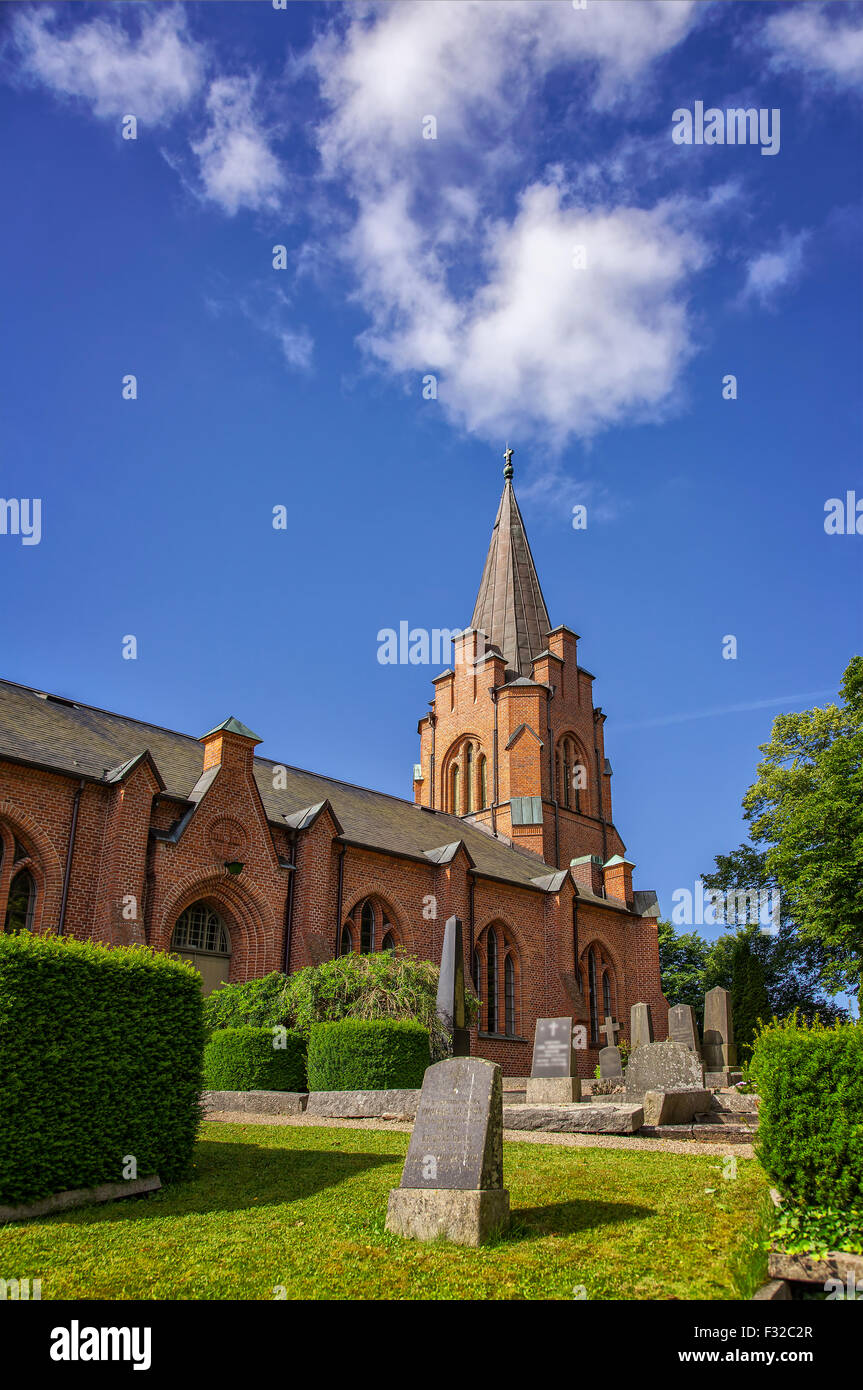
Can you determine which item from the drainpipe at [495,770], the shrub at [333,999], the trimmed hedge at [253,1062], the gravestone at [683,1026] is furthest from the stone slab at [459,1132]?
the drainpipe at [495,770]

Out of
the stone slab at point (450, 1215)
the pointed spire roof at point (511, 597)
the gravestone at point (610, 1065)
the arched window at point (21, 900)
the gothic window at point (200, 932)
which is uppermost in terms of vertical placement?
the pointed spire roof at point (511, 597)

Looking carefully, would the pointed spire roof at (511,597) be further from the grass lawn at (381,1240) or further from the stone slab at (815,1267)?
the stone slab at (815,1267)

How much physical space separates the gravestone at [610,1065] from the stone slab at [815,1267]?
52.1 feet

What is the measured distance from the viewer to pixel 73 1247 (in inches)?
273

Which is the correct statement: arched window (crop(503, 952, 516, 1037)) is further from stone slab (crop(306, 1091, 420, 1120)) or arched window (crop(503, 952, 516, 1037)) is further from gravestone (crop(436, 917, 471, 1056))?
stone slab (crop(306, 1091, 420, 1120))

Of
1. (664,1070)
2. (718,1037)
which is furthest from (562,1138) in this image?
(718,1037)

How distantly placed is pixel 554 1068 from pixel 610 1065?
533cm

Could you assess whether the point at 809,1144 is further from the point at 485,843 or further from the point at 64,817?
the point at 485,843

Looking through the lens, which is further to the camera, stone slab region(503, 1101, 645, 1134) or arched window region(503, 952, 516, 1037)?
arched window region(503, 952, 516, 1037)

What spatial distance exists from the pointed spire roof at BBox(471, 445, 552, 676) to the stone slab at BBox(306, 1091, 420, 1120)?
2867 cm

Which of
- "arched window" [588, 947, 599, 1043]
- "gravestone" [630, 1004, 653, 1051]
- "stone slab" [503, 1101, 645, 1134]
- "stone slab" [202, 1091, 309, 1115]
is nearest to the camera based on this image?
"stone slab" [503, 1101, 645, 1134]

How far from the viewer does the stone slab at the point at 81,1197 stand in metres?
7.96

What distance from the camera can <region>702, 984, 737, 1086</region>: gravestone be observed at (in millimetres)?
22484

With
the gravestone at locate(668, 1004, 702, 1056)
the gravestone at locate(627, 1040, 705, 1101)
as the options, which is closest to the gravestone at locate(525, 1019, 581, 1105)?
the gravestone at locate(627, 1040, 705, 1101)
